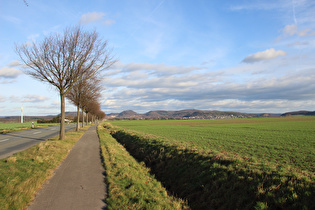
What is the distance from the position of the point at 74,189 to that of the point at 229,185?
15.1 feet

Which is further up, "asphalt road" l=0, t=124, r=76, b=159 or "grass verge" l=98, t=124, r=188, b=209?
"asphalt road" l=0, t=124, r=76, b=159

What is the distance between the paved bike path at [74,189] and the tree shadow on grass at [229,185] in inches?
104

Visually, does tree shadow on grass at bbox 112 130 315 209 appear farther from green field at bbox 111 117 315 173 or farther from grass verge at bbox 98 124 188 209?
green field at bbox 111 117 315 173

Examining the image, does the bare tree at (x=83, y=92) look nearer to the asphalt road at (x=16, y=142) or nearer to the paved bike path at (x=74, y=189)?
the asphalt road at (x=16, y=142)

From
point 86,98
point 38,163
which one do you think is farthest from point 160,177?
point 86,98

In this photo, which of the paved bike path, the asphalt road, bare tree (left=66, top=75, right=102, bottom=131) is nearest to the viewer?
the paved bike path

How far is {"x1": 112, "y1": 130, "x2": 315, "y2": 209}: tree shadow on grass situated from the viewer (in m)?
4.98

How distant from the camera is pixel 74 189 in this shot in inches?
229

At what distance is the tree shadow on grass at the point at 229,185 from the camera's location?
16.3 feet

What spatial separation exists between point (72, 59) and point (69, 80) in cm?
166

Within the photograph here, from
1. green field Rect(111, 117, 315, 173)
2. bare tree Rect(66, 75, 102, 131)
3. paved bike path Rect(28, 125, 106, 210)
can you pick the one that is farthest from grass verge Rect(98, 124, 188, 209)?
bare tree Rect(66, 75, 102, 131)

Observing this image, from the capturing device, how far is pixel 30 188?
217 inches

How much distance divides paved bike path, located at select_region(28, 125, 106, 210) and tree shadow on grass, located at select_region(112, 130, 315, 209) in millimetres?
2648

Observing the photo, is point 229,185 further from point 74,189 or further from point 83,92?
point 83,92
